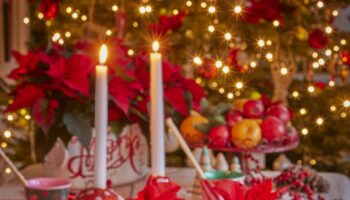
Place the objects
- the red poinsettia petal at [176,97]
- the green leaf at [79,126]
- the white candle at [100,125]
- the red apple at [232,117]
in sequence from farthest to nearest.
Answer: the red apple at [232,117], the red poinsettia petal at [176,97], the green leaf at [79,126], the white candle at [100,125]

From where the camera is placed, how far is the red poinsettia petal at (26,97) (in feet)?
3.00

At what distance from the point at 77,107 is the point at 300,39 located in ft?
4.79

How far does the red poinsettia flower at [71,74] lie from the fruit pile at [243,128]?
0.25 meters

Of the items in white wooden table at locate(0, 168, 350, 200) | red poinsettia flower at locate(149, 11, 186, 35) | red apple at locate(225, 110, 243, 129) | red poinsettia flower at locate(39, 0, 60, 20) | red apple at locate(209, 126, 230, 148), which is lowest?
white wooden table at locate(0, 168, 350, 200)

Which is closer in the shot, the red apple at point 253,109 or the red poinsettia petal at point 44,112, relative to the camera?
the red poinsettia petal at point 44,112

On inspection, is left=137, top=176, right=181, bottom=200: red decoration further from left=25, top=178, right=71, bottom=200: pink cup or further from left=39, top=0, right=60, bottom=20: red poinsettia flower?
left=39, top=0, right=60, bottom=20: red poinsettia flower

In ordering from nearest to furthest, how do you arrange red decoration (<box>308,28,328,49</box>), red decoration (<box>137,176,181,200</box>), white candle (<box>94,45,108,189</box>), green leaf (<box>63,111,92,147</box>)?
red decoration (<box>137,176,181,200</box>), white candle (<box>94,45,108,189</box>), green leaf (<box>63,111,92,147</box>), red decoration (<box>308,28,328,49</box>)

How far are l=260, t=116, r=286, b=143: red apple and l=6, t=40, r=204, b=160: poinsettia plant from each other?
165mm

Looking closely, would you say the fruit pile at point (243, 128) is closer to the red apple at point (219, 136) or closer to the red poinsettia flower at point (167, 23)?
the red apple at point (219, 136)

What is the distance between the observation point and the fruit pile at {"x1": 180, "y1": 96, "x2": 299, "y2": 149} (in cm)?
105

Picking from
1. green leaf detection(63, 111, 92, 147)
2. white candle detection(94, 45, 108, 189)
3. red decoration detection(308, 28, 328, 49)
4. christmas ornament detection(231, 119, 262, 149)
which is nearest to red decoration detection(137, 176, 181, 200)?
white candle detection(94, 45, 108, 189)

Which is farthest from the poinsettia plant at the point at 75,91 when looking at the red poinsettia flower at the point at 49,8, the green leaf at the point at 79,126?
the red poinsettia flower at the point at 49,8

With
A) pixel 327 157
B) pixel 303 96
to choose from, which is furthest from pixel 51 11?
pixel 327 157

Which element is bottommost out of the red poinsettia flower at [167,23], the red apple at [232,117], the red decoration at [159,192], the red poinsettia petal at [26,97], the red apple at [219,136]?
the red decoration at [159,192]
